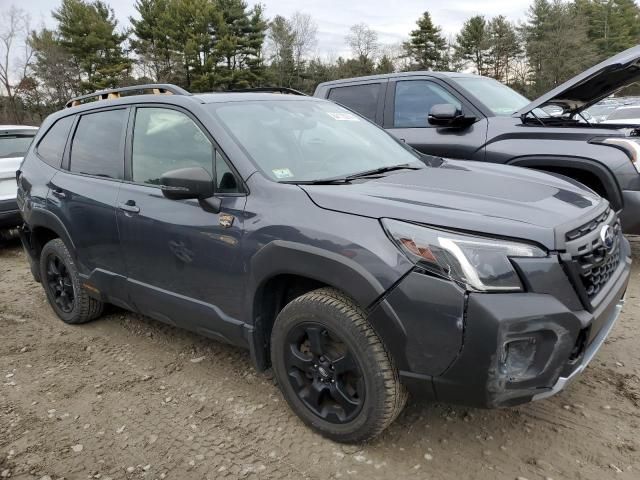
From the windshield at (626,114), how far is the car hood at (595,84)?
10665 mm

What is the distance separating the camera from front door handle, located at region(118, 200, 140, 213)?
3.08 m

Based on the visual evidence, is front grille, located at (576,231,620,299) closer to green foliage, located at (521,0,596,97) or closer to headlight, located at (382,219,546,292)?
headlight, located at (382,219,546,292)

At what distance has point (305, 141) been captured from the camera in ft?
9.75

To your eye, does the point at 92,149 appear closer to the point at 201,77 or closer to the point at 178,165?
the point at 178,165

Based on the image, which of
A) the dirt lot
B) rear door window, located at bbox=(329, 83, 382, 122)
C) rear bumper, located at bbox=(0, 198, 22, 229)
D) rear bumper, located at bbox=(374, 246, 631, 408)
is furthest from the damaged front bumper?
rear bumper, located at bbox=(0, 198, 22, 229)

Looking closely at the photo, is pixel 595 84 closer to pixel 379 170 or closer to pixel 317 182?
pixel 379 170

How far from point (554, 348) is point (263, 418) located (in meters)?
1.53

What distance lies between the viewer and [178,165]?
3.00 meters

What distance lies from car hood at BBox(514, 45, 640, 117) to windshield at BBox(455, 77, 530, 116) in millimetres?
418

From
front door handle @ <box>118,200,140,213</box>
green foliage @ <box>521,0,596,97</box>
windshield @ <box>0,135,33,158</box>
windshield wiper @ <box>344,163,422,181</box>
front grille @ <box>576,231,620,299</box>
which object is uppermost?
green foliage @ <box>521,0,596,97</box>

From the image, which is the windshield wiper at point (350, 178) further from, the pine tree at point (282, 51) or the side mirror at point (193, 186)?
the pine tree at point (282, 51)

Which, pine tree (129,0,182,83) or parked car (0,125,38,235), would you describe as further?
pine tree (129,0,182,83)

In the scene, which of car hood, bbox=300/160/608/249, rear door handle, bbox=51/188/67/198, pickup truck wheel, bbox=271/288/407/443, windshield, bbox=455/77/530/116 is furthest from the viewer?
windshield, bbox=455/77/530/116

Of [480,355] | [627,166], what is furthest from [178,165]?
[627,166]
